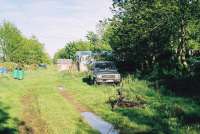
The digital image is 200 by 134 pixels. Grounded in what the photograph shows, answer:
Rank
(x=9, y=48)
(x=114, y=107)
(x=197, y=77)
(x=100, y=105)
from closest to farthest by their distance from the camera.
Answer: (x=114, y=107) → (x=100, y=105) → (x=197, y=77) → (x=9, y=48)

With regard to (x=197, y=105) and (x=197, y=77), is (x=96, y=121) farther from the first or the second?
(x=197, y=77)

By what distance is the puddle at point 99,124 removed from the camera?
1199cm

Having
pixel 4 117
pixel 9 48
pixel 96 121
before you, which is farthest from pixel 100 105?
pixel 9 48

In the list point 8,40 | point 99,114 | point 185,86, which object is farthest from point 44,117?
point 8,40

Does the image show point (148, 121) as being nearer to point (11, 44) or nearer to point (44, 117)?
point (44, 117)

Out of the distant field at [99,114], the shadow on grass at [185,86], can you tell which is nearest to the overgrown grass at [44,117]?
the distant field at [99,114]

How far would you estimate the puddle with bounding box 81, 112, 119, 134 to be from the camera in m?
12.0

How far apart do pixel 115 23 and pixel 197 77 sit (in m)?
12.0

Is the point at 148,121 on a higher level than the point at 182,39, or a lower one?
lower

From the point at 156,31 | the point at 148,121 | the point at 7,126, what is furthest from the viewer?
the point at 156,31

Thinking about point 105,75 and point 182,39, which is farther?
point 182,39

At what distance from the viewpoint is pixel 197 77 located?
23812mm

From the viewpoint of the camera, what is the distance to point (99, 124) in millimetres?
13391

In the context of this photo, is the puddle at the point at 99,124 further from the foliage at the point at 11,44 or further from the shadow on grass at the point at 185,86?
the foliage at the point at 11,44
